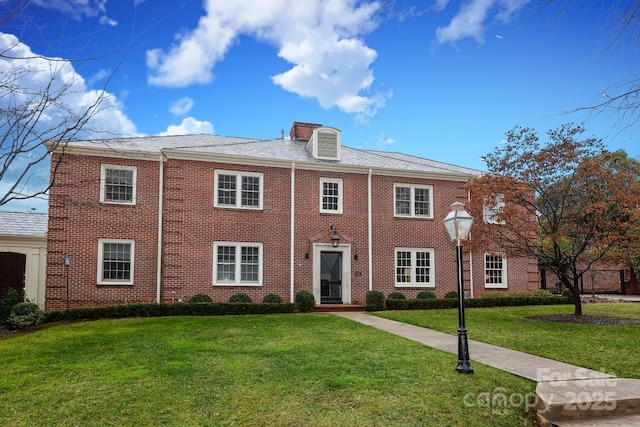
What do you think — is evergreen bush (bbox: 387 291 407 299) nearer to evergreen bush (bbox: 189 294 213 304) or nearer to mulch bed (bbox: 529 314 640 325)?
mulch bed (bbox: 529 314 640 325)

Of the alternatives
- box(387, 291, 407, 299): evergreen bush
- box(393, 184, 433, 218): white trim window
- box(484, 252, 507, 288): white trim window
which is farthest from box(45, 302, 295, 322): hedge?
box(484, 252, 507, 288): white trim window

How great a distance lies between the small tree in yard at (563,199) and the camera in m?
12.9

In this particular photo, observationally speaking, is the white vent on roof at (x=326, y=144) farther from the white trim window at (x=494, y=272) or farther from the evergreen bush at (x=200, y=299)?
the white trim window at (x=494, y=272)

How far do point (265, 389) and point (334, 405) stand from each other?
1080mm

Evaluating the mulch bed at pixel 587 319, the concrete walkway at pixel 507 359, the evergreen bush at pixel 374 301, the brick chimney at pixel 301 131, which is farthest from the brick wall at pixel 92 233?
the mulch bed at pixel 587 319

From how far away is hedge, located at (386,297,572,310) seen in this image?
58.2 feet

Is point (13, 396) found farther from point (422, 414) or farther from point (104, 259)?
point (104, 259)

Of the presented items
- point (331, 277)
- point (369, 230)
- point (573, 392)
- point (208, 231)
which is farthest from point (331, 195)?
point (573, 392)

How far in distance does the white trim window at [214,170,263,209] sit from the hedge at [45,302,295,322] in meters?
4.25

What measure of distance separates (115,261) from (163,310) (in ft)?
10.6

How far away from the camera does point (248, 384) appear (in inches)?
261

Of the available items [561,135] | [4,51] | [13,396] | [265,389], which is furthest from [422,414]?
[561,135]

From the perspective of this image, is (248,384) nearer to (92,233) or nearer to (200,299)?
(200,299)

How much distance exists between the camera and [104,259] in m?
16.8
